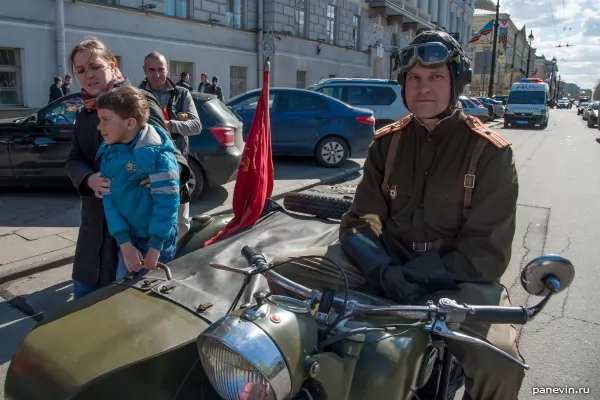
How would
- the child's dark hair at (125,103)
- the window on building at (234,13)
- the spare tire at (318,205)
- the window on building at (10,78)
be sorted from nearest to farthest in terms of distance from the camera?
the child's dark hair at (125,103) → the spare tire at (318,205) → the window on building at (10,78) → the window on building at (234,13)

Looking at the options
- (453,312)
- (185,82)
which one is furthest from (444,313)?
(185,82)

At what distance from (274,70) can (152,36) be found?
717 centimetres

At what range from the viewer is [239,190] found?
3.41m

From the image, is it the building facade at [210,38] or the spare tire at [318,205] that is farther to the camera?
the building facade at [210,38]

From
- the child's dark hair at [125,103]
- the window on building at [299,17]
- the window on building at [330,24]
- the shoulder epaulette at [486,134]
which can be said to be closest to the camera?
the shoulder epaulette at [486,134]

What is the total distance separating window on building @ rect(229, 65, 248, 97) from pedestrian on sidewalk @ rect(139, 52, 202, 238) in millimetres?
17308

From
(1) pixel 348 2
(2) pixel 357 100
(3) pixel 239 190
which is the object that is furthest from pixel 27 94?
(1) pixel 348 2

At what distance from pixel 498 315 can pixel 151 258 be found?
5.08 feet

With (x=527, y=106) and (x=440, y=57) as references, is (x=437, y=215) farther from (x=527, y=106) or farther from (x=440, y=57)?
(x=527, y=106)

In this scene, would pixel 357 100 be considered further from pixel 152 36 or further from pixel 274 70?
pixel 274 70

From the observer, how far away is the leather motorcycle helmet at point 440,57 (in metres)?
2.12

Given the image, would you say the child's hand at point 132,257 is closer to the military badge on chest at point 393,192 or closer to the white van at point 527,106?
the military badge on chest at point 393,192

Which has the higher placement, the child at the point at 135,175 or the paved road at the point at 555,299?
the child at the point at 135,175

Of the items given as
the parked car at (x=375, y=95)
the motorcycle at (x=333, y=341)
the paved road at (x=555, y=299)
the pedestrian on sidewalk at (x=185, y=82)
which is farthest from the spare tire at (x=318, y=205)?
the parked car at (x=375, y=95)
